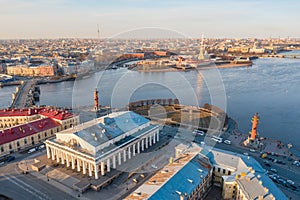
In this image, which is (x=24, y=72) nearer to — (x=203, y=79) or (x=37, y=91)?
Answer: (x=37, y=91)

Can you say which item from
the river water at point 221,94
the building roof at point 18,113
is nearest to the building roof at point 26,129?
the building roof at point 18,113

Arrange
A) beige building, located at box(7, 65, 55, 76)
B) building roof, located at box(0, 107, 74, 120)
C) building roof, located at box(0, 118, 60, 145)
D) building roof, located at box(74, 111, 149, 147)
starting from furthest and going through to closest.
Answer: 1. beige building, located at box(7, 65, 55, 76)
2. building roof, located at box(0, 107, 74, 120)
3. building roof, located at box(0, 118, 60, 145)
4. building roof, located at box(74, 111, 149, 147)

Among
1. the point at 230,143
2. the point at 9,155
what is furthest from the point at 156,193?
the point at 9,155

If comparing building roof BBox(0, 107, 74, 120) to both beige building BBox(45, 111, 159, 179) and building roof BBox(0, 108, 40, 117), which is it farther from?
beige building BBox(45, 111, 159, 179)

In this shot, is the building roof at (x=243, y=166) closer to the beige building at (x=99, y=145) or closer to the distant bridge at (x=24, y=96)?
the beige building at (x=99, y=145)

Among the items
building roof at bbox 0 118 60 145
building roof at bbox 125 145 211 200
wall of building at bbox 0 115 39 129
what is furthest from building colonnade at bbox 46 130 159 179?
wall of building at bbox 0 115 39 129
